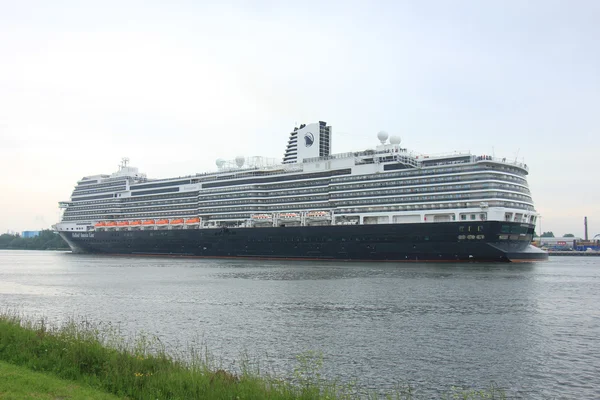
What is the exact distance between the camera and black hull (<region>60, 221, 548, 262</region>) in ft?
252

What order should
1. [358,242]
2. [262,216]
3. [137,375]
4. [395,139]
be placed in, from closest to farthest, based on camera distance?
[137,375]
[358,242]
[395,139]
[262,216]

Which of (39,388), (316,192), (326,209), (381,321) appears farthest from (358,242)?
(39,388)

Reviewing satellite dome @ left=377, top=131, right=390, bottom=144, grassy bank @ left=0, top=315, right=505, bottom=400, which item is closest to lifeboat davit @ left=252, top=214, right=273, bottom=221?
satellite dome @ left=377, top=131, right=390, bottom=144

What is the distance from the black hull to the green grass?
232 feet

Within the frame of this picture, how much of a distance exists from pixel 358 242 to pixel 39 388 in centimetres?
7646

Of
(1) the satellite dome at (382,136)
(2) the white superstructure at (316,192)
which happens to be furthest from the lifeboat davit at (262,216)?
(1) the satellite dome at (382,136)

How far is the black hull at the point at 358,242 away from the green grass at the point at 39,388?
70741 mm

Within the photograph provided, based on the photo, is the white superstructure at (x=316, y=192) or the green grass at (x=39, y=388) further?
the white superstructure at (x=316, y=192)

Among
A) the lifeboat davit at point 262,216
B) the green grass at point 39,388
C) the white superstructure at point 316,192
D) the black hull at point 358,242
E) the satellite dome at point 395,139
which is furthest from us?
the lifeboat davit at point 262,216

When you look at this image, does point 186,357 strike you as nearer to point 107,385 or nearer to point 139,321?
point 107,385

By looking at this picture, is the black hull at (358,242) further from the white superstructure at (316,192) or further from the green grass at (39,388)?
the green grass at (39,388)

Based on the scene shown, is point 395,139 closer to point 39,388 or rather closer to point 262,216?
point 262,216

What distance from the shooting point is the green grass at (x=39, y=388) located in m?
13.2

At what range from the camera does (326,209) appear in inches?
3834
